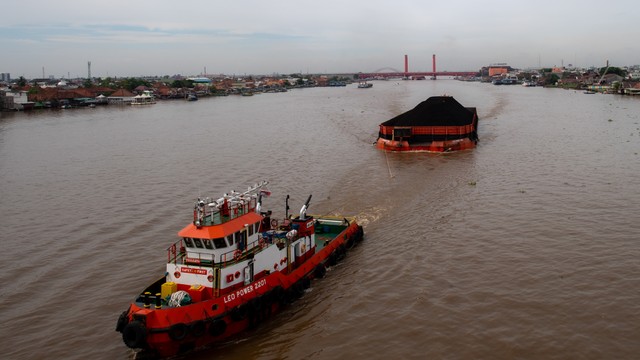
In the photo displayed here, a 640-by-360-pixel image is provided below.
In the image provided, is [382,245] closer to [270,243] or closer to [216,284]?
[270,243]

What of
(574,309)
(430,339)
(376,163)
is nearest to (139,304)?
(430,339)

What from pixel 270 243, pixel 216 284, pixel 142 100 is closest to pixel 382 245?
pixel 270 243

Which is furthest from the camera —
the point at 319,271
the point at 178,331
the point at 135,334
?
the point at 319,271

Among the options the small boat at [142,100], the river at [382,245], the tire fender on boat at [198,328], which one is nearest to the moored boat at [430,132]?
the river at [382,245]

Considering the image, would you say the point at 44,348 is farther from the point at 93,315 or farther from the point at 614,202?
the point at 614,202

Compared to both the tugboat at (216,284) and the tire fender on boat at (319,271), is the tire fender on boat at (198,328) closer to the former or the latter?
the tugboat at (216,284)

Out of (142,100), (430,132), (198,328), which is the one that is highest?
(142,100)

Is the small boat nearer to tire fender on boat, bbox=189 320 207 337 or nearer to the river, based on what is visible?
the river
